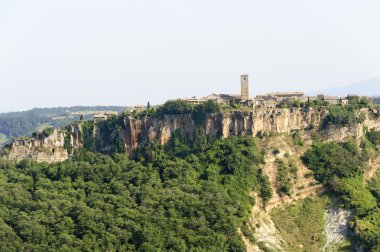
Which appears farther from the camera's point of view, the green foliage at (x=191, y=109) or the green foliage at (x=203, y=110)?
the green foliage at (x=191, y=109)

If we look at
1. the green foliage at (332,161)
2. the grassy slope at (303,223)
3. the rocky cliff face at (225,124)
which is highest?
the rocky cliff face at (225,124)

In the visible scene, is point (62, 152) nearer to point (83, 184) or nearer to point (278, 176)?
point (83, 184)

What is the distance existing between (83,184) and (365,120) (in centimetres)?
3435

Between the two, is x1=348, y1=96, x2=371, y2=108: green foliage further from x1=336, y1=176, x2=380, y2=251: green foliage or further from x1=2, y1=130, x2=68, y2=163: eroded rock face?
x1=2, y1=130, x2=68, y2=163: eroded rock face

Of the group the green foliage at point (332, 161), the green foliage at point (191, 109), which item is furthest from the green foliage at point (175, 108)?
the green foliage at point (332, 161)

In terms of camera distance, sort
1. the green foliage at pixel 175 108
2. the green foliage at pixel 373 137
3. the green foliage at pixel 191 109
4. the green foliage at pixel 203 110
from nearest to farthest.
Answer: the green foliage at pixel 203 110, the green foliage at pixel 191 109, the green foliage at pixel 175 108, the green foliage at pixel 373 137

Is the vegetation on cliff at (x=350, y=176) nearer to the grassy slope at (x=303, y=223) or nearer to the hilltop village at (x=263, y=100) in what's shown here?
the grassy slope at (x=303, y=223)

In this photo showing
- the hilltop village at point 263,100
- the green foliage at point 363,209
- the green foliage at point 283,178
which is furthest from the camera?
the hilltop village at point 263,100

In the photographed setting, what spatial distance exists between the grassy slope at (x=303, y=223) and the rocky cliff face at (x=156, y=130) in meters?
9.89

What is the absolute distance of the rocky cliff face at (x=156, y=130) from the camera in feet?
203

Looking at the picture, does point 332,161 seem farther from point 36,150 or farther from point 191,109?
point 36,150

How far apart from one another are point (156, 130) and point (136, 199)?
552 inches

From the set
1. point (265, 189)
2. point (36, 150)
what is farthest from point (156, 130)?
point (265, 189)

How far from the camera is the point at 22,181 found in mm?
58000
